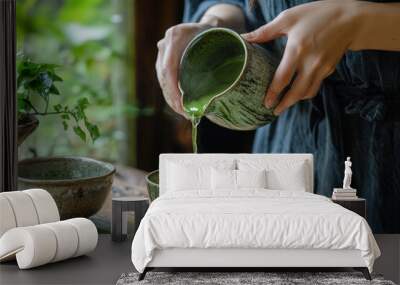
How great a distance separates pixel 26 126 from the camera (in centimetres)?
487

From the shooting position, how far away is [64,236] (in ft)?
12.2

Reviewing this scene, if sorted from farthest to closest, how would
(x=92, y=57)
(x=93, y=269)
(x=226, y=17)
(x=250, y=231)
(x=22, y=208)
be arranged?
(x=92, y=57) → (x=226, y=17) → (x=22, y=208) → (x=93, y=269) → (x=250, y=231)

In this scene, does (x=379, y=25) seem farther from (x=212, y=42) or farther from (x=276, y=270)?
(x=276, y=270)

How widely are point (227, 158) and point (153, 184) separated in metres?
0.50

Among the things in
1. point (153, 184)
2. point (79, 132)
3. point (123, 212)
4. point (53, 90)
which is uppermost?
point (53, 90)

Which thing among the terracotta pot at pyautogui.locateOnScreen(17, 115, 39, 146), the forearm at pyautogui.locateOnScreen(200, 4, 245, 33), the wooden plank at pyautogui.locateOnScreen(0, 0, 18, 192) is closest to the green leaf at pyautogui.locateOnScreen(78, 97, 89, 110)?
the terracotta pot at pyautogui.locateOnScreen(17, 115, 39, 146)

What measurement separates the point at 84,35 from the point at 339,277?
96.4 inches

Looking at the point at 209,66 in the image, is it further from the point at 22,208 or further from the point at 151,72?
the point at 22,208

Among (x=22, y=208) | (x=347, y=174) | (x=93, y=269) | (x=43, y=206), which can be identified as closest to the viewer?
(x=93, y=269)

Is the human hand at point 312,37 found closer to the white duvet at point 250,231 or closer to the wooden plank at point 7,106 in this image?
the white duvet at point 250,231

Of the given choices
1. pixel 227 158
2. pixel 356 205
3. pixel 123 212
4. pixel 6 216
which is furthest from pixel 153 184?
pixel 356 205

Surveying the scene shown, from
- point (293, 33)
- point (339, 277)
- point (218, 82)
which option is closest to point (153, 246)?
point (339, 277)

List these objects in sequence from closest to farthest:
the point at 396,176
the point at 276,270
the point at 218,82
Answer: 1. the point at 276,270
2. the point at 218,82
3. the point at 396,176

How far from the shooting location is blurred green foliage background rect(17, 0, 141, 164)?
4.93 meters
